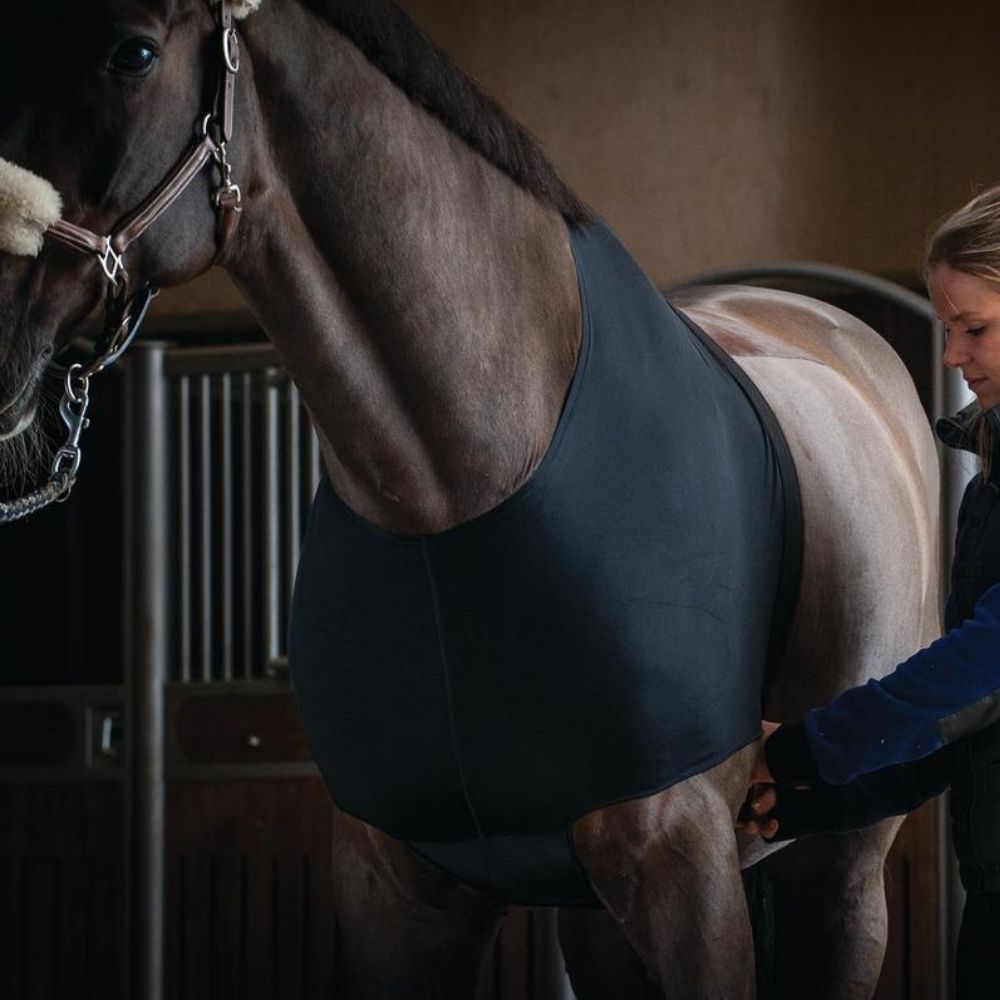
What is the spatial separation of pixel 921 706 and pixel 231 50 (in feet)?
2.25

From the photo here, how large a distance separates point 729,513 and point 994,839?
0.32m

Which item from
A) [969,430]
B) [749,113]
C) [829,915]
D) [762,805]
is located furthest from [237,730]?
[749,113]

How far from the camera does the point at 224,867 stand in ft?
9.22

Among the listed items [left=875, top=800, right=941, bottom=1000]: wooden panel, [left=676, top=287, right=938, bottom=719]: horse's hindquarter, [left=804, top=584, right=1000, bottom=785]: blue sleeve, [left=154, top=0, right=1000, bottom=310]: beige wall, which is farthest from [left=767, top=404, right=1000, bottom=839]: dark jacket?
[left=154, top=0, right=1000, bottom=310]: beige wall

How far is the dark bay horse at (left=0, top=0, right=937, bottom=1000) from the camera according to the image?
3.22ft

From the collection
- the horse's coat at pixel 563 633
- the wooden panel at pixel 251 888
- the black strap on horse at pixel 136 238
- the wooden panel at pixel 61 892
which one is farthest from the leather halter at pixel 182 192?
the wooden panel at pixel 61 892

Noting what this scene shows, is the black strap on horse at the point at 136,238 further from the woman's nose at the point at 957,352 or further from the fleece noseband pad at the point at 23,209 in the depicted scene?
the woman's nose at the point at 957,352

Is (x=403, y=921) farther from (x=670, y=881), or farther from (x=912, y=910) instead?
(x=912, y=910)

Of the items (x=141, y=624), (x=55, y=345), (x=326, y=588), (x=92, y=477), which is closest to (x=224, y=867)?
(x=141, y=624)

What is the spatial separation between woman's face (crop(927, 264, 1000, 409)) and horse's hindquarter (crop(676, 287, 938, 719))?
199mm

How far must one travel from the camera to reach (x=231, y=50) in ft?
3.35

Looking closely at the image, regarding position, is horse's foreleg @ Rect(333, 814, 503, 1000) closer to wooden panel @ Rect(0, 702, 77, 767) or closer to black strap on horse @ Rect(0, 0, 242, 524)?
black strap on horse @ Rect(0, 0, 242, 524)

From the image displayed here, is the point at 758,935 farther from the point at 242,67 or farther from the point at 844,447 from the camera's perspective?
the point at 242,67

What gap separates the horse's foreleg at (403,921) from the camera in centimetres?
128
